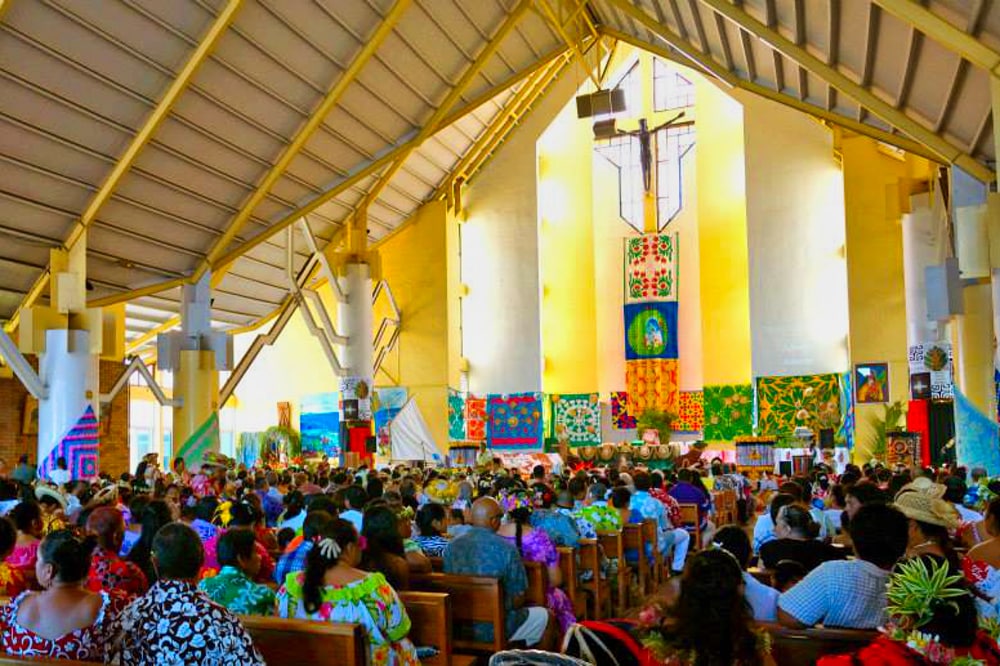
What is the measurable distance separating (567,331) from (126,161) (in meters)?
13.5

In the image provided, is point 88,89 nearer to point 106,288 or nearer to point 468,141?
point 106,288

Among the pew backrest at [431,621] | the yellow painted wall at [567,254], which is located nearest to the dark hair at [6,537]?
the pew backrest at [431,621]

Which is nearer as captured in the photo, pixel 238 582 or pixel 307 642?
pixel 307 642

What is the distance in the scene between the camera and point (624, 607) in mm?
7062

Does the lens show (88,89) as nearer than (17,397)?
Yes

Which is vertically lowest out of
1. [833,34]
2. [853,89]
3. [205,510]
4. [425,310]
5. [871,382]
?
[205,510]

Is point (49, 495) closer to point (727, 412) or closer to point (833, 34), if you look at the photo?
point (833, 34)

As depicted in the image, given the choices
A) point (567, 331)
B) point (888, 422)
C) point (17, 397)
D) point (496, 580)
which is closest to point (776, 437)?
point (888, 422)

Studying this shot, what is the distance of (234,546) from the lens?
3938 millimetres

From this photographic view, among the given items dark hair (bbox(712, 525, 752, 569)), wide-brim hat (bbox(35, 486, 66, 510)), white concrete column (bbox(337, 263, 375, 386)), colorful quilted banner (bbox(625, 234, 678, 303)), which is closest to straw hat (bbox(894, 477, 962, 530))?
dark hair (bbox(712, 525, 752, 569))

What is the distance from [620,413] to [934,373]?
9477mm

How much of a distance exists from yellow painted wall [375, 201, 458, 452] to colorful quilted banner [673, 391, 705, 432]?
559 centimetres

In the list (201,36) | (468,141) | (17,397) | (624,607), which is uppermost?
(468,141)

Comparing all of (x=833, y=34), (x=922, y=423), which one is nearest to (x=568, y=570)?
(x=833, y=34)
